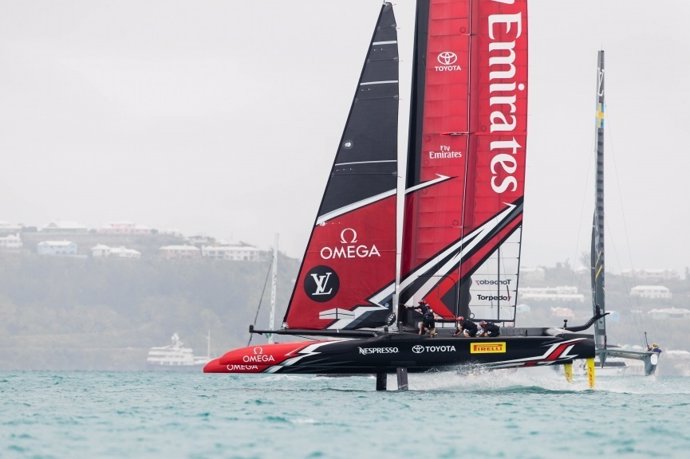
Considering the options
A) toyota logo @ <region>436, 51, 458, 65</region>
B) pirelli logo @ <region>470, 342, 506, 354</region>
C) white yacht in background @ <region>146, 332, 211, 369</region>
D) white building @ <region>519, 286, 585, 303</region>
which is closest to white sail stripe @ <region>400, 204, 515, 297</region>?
pirelli logo @ <region>470, 342, 506, 354</region>

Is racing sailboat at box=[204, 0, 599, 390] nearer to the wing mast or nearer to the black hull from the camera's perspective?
the black hull

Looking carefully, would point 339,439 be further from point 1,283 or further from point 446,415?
point 1,283

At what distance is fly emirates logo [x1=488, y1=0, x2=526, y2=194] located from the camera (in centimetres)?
2798

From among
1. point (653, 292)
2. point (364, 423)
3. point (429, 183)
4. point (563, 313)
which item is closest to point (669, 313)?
point (563, 313)

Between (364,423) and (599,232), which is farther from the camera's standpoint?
(599,232)

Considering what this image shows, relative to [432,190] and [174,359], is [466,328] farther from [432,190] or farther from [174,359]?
[174,359]

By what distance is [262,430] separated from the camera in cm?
1936

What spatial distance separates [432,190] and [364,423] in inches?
Result: 334

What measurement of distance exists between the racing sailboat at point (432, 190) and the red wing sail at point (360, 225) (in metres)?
0.02

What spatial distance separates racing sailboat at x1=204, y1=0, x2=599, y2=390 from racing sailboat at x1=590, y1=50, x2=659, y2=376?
1921 centimetres

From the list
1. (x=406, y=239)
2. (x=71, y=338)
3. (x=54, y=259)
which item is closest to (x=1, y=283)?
(x=54, y=259)

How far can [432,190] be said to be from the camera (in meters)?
27.9

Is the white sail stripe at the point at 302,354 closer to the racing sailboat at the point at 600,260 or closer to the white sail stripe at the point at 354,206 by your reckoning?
the white sail stripe at the point at 354,206

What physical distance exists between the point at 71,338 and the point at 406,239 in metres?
142
